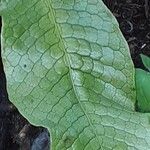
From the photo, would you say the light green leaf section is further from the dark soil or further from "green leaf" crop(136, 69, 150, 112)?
the dark soil

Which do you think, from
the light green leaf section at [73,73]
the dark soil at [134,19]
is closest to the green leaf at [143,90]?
the light green leaf section at [73,73]

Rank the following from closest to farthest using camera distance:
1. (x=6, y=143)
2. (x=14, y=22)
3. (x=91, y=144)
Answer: (x=91, y=144), (x=14, y=22), (x=6, y=143)

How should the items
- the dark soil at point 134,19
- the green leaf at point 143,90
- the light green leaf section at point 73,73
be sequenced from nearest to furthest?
the light green leaf section at point 73,73 → the green leaf at point 143,90 → the dark soil at point 134,19

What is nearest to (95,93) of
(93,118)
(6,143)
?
(93,118)

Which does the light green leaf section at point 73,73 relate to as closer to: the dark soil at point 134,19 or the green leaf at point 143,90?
the green leaf at point 143,90

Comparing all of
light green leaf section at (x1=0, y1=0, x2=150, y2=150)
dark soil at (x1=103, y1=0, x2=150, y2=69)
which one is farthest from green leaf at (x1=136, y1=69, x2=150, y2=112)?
dark soil at (x1=103, y1=0, x2=150, y2=69)

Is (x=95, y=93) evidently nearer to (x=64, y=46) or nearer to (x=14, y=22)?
(x=64, y=46)
